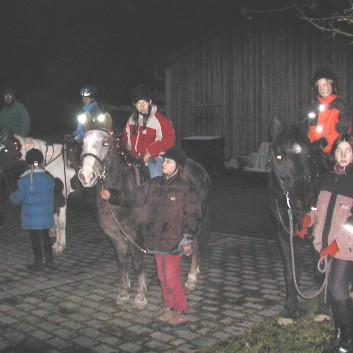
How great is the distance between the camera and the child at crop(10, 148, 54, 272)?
7.86 meters

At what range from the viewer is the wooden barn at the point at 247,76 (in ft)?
65.6

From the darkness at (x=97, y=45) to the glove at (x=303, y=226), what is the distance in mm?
30209

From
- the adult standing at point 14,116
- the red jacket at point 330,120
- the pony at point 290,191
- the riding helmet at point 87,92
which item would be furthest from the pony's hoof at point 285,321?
the adult standing at point 14,116

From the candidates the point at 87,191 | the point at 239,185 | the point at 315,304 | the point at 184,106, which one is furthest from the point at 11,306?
the point at 184,106

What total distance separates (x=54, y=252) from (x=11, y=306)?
111 inches

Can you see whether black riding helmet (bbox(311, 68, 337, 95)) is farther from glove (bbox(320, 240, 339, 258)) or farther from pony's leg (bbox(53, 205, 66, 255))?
pony's leg (bbox(53, 205, 66, 255))

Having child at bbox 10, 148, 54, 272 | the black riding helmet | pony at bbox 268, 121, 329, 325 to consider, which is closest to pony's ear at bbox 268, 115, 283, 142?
pony at bbox 268, 121, 329, 325

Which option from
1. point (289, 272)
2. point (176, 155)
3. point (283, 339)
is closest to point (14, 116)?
point (176, 155)

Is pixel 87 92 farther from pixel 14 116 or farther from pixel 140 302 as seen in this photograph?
pixel 140 302

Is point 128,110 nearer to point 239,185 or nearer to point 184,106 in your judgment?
point 184,106

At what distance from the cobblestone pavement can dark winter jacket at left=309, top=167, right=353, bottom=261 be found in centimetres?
148

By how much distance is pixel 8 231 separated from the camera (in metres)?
11.0

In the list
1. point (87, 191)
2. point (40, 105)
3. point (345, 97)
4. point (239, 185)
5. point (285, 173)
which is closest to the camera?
point (285, 173)

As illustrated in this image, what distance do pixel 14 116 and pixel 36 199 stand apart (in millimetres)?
4236
